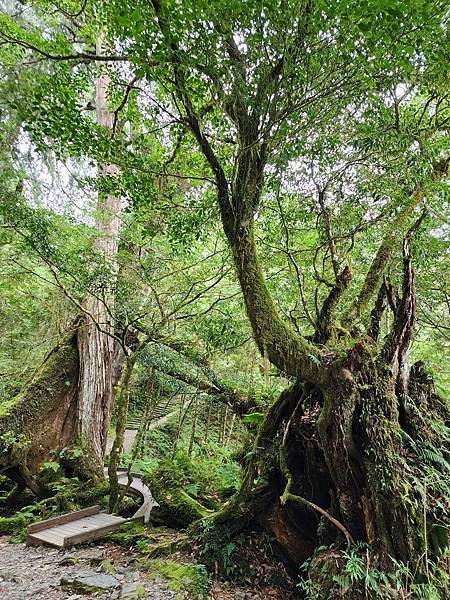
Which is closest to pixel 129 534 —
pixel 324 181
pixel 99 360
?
pixel 99 360

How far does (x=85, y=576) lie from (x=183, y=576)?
1.05 metres

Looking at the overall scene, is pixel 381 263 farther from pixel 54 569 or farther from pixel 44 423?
pixel 44 423

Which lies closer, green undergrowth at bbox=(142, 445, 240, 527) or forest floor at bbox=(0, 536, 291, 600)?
forest floor at bbox=(0, 536, 291, 600)

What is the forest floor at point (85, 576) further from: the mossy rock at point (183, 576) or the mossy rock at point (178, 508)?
the mossy rock at point (178, 508)

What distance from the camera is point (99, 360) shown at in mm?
7977

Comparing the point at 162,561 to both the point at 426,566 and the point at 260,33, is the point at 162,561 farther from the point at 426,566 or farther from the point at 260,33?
the point at 260,33

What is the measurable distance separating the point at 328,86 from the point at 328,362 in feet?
8.62

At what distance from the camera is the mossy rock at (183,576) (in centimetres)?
351

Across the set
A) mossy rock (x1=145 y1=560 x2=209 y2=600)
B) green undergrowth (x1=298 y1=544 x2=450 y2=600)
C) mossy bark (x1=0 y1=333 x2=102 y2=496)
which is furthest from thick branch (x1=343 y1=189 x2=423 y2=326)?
mossy bark (x1=0 y1=333 x2=102 y2=496)

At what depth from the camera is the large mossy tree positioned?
2686mm

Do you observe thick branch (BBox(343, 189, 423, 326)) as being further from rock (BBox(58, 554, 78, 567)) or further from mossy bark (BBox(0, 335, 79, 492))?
mossy bark (BBox(0, 335, 79, 492))

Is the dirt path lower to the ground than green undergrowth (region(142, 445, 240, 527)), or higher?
lower

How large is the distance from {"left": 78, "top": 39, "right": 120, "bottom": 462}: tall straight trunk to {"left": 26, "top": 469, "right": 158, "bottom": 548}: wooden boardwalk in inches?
67.3

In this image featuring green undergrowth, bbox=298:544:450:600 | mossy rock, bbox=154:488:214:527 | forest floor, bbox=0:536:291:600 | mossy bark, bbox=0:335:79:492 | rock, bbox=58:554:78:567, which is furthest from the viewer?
mossy bark, bbox=0:335:79:492
